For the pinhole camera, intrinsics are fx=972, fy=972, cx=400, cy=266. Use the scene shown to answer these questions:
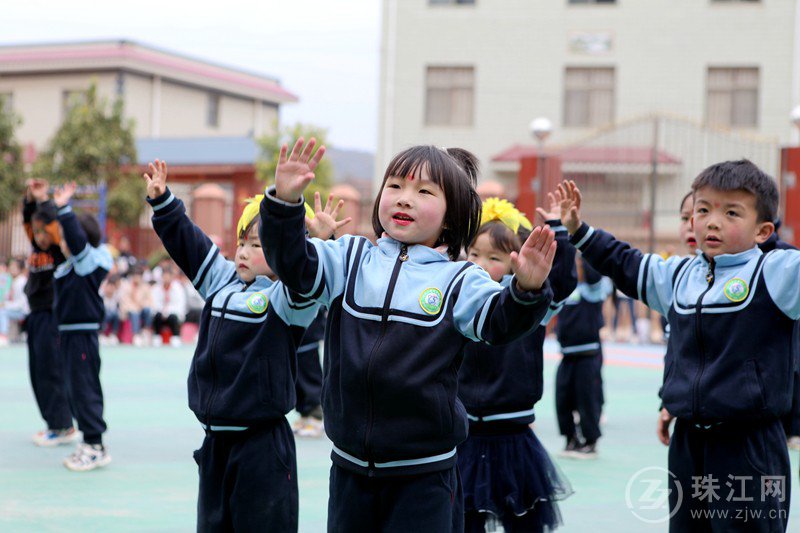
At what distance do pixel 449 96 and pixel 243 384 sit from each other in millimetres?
19708

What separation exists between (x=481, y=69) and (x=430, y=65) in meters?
1.20

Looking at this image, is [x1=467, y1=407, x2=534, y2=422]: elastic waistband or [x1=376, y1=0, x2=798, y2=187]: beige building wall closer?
[x1=467, y1=407, x2=534, y2=422]: elastic waistband

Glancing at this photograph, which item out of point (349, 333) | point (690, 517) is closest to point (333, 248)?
point (349, 333)

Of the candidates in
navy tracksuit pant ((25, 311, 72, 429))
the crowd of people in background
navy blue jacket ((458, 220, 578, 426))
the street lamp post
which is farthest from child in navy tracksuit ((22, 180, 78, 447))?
the street lamp post

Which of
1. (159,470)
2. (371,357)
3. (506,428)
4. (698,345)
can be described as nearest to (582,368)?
(159,470)

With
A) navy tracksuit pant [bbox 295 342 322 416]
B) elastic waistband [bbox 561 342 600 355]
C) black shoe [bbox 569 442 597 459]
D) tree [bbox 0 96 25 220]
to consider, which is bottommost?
black shoe [bbox 569 442 597 459]

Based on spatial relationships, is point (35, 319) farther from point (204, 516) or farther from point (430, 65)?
point (430, 65)

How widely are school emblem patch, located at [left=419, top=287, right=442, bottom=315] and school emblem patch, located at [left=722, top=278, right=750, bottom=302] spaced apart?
1236 millimetres

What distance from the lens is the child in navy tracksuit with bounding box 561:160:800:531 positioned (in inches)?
134

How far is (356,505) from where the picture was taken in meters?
2.86

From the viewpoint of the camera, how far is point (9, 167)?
22703 mm

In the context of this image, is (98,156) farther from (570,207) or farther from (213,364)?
(570,207)

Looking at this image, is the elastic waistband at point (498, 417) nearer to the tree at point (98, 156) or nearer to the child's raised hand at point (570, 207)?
the child's raised hand at point (570, 207)

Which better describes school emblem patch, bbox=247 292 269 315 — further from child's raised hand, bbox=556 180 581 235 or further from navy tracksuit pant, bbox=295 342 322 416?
navy tracksuit pant, bbox=295 342 322 416
